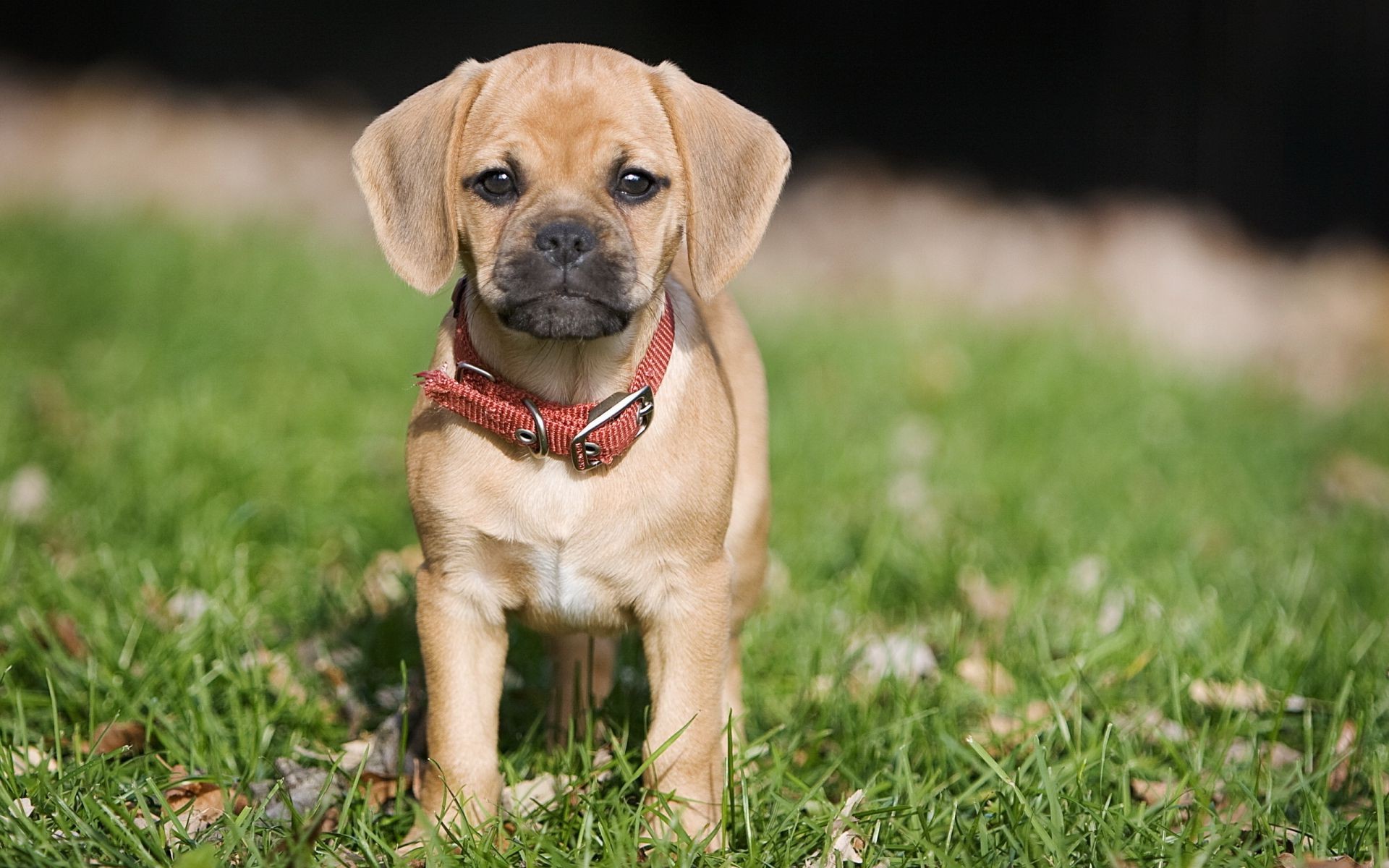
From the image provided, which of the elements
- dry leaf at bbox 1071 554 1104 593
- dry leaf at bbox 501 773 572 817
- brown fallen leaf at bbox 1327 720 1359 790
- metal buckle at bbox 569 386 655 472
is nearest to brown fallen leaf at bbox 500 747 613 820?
dry leaf at bbox 501 773 572 817

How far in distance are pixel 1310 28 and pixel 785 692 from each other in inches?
368

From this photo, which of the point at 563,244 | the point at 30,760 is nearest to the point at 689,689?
the point at 563,244

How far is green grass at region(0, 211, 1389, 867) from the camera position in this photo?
2.55 metres

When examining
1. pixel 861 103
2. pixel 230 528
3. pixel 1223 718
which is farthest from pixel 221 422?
pixel 861 103

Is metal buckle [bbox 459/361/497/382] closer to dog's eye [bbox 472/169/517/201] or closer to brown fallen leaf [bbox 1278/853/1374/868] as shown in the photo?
dog's eye [bbox 472/169/517/201]

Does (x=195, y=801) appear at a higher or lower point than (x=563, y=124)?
lower

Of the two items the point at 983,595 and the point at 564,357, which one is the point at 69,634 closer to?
the point at 564,357

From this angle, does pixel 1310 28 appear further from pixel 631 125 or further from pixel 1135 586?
pixel 631 125

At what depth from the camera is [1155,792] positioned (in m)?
2.83

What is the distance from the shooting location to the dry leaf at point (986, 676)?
10.9 ft

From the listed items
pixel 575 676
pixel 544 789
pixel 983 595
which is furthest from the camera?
pixel 983 595

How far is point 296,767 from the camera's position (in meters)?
2.79

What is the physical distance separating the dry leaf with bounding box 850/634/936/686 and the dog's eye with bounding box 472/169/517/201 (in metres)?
1.45

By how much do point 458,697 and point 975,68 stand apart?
10.7 m
